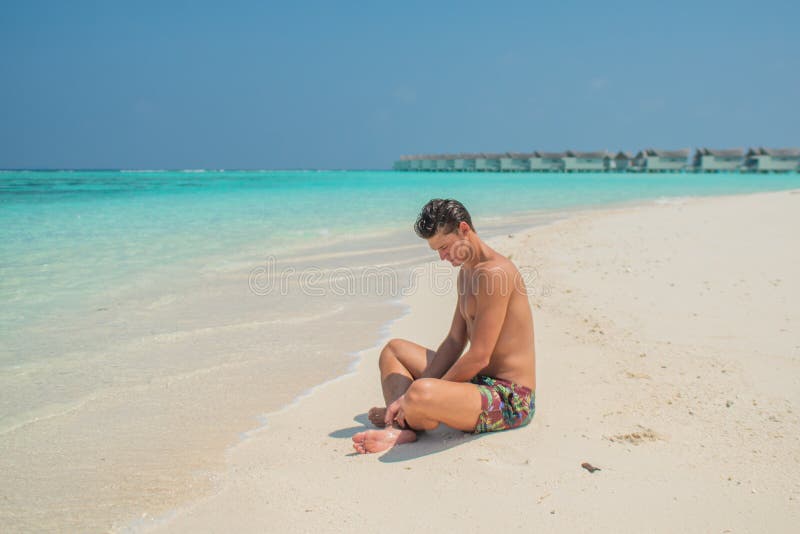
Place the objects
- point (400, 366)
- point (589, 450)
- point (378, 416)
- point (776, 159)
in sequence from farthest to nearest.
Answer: point (776, 159)
point (400, 366)
point (378, 416)
point (589, 450)

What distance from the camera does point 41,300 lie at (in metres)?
6.16

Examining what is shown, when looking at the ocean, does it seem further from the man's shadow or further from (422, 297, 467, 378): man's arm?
(422, 297, 467, 378): man's arm

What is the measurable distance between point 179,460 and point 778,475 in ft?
8.18

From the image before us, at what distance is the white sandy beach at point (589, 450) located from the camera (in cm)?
221

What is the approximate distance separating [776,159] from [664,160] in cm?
1164

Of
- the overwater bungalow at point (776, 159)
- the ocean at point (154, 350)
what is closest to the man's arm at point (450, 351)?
the ocean at point (154, 350)

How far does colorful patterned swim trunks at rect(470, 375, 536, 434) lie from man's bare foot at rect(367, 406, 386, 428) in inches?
18.6

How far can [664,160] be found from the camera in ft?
242

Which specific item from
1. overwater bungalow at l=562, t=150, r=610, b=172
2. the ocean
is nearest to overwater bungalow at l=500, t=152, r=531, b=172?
overwater bungalow at l=562, t=150, r=610, b=172

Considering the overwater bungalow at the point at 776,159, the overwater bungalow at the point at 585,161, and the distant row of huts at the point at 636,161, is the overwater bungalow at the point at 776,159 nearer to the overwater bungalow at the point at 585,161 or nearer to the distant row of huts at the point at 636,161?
the distant row of huts at the point at 636,161

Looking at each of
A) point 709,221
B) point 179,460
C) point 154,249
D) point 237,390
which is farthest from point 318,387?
point 709,221

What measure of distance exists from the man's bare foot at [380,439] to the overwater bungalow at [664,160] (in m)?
77.0

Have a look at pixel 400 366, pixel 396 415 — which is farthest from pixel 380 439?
pixel 400 366

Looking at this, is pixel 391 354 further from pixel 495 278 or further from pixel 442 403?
pixel 495 278
